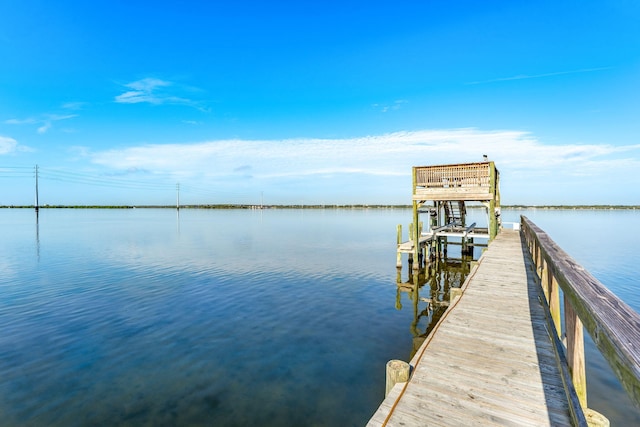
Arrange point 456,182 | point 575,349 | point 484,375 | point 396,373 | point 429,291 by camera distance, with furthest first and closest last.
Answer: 1. point 456,182
2. point 429,291
3. point 484,375
4. point 396,373
5. point 575,349

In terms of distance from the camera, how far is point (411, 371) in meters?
4.44

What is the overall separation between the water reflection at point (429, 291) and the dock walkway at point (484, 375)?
352 cm

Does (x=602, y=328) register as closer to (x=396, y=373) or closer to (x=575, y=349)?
(x=575, y=349)

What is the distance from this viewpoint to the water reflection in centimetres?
1138

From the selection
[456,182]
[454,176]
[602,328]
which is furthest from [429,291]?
[602,328]

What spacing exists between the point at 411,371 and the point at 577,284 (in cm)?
235

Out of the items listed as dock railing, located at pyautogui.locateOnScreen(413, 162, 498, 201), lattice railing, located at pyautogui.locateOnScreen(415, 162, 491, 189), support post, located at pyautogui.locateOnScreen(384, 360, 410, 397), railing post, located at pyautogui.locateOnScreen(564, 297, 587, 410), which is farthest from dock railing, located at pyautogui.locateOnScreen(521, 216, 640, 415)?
lattice railing, located at pyautogui.locateOnScreen(415, 162, 491, 189)

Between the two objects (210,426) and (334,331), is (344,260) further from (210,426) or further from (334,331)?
(210,426)

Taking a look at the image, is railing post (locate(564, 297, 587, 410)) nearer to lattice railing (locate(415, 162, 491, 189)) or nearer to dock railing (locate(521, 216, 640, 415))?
dock railing (locate(521, 216, 640, 415))

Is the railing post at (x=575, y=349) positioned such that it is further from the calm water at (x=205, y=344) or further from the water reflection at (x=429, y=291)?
the water reflection at (x=429, y=291)

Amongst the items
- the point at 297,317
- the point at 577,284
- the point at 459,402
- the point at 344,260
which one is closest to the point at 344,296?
the point at 297,317

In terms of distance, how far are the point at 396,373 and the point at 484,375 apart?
4.17 feet

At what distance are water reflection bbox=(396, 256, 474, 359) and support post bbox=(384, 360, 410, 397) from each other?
555 cm

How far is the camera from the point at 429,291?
1634 cm
